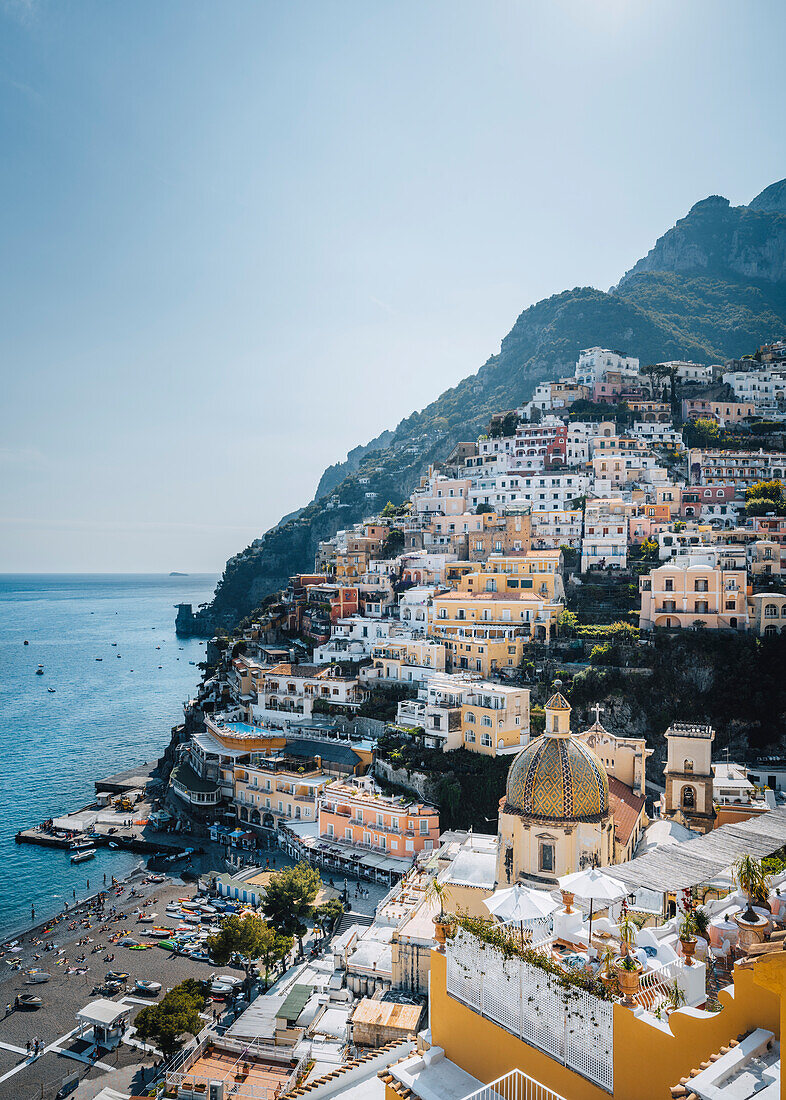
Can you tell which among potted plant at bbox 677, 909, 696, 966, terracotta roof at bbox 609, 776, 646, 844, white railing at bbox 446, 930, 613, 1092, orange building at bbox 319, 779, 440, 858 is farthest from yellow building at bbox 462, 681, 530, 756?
white railing at bbox 446, 930, 613, 1092

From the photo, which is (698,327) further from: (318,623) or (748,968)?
(748,968)

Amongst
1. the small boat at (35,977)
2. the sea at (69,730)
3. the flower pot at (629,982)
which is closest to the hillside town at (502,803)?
the flower pot at (629,982)

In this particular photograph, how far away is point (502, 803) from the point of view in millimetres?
29141

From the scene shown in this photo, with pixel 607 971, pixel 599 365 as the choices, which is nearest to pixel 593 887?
pixel 607 971

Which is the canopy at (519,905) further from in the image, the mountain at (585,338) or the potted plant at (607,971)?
the mountain at (585,338)

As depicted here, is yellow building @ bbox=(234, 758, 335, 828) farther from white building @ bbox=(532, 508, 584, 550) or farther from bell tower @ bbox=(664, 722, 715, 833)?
white building @ bbox=(532, 508, 584, 550)

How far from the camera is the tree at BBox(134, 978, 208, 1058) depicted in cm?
2598

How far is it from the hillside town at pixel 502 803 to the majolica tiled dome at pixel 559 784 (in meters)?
0.09

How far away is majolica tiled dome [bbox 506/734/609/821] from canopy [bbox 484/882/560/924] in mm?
12550

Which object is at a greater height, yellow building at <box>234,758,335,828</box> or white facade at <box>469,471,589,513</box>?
white facade at <box>469,471,589,513</box>

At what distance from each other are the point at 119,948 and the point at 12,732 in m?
50.8

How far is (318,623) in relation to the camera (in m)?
67.2

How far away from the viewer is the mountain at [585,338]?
129 m

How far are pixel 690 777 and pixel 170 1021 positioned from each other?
22051 millimetres
